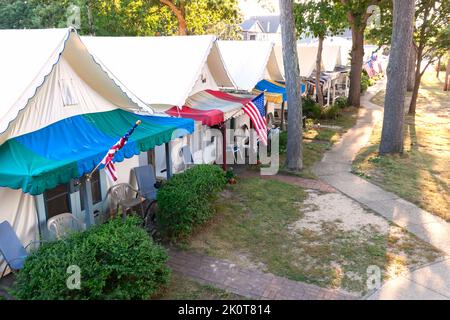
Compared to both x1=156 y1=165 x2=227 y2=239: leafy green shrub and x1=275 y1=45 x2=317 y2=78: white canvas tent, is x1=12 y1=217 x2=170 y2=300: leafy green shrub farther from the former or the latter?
x1=275 y1=45 x2=317 y2=78: white canvas tent

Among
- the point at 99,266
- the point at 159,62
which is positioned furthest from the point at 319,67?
the point at 99,266

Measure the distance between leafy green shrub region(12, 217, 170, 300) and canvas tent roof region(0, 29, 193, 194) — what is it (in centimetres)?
106

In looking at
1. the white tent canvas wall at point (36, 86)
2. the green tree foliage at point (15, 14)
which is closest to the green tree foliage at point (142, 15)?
the green tree foliage at point (15, 14)

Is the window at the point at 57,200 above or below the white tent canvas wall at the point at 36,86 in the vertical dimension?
below

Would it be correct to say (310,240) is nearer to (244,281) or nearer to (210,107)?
(244,281)

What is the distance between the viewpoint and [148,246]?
604 cm

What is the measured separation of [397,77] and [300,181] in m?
5.56

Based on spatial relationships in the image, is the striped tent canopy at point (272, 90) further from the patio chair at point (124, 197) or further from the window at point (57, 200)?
the window at point (57, 200)

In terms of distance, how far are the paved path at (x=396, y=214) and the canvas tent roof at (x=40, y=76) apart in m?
6.52

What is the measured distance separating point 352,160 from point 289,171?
10.4 feet

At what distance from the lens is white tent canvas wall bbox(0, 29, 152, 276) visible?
660cm

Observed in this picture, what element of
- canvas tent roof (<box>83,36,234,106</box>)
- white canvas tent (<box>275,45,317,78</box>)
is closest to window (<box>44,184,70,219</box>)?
canvas tent roof (<box>83,36,234,106</box>)

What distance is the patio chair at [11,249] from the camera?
626cm

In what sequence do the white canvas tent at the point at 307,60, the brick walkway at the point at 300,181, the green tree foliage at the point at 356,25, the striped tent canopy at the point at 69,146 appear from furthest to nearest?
1. the white canvas tent at the point at 307,60
2. the green tree foliage at the point at 356,25
3. the brick walkway at the point at 300,181
4. the striped tent canopy at the point at 69,146
